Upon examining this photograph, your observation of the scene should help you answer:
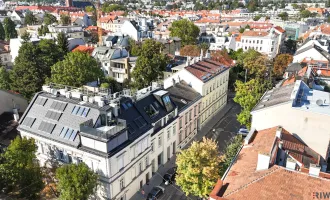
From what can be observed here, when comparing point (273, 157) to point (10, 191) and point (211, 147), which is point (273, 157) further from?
point (10, 191)

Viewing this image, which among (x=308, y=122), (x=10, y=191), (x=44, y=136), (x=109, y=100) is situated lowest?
(x=10, y=191)

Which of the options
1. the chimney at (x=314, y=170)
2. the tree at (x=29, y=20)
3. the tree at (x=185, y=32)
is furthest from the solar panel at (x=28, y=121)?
the tree at (x=29, y=20)

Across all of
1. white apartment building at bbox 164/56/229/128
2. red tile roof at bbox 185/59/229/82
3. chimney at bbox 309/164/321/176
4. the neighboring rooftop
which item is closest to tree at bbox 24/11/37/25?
white apartment building at bbox 164/56/229/128

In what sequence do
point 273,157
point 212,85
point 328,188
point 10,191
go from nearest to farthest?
point 328,188 → point 273,157 → point 10,191 → point 212,85

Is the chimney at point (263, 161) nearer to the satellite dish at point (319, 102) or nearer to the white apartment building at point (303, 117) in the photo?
the white apartment building at point (303, 117)

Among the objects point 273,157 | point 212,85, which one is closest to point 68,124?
point 273,157

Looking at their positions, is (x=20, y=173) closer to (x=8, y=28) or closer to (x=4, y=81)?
(x=4, y=81)

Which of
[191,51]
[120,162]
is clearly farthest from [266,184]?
[191,51]
